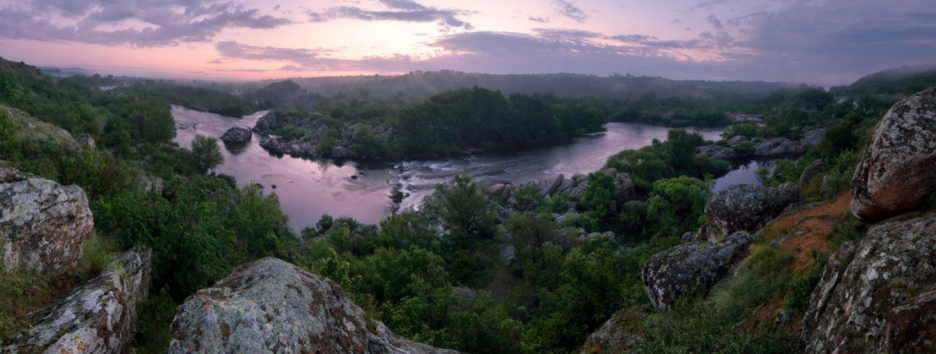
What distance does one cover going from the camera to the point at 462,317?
Answer: 39.8ft

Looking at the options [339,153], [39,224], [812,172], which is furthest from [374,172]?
[39,224]

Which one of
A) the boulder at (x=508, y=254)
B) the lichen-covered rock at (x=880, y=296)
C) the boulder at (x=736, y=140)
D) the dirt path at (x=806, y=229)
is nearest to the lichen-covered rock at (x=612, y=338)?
the dirt path at (x=806, y=229)

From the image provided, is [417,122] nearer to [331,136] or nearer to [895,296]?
[331,136]

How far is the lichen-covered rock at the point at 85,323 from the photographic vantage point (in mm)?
4236

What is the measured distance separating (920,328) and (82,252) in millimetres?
10608

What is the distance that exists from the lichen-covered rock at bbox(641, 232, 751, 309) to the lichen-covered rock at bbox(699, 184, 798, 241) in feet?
6.03

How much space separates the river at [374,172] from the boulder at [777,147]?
507cm

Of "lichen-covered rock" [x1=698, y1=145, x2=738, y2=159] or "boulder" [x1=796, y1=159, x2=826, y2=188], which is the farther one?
"lichen-covered rock" [x1=698, y1=145, x2=738, y2=159]

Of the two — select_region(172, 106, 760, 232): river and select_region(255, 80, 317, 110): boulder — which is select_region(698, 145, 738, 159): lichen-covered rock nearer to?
select_region(172, 106, 760, 232): river

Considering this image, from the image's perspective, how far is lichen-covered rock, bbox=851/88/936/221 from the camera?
7.11m

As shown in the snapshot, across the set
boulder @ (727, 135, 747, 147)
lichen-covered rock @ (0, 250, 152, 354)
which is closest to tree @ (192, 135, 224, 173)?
lichen-covered rock @ (0, 250, 152, 354)

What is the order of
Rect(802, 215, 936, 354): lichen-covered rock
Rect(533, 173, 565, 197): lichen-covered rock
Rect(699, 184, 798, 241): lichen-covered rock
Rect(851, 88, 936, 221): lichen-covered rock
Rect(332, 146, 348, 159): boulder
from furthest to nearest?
Rect(332, 146, 348, 159): boulder
Rect(533, 173, 565, 197): lichen-covered rock
Rect(699, 184, 798, 241): lichen-covered rock
Rect(851, 88, 936, 221): lichen-covered rock
Rect(802, 215, 936, 354): lichen-covered rock

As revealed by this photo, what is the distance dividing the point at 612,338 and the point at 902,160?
21.3 ft

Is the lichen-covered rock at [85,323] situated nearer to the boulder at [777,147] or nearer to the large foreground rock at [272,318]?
the large foreground rock at [272,318]
